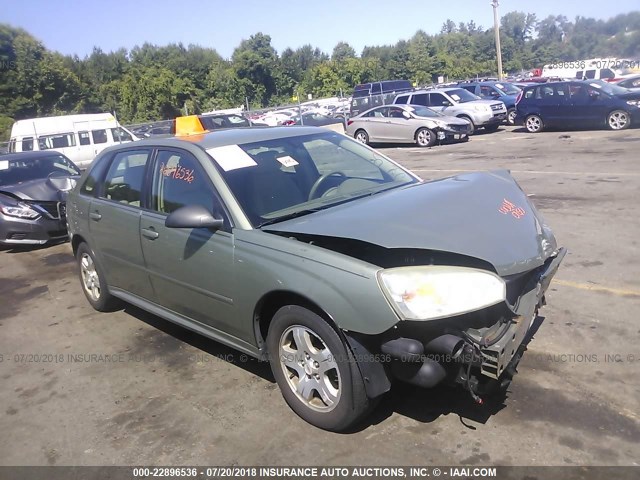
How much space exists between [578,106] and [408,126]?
17.9 feet

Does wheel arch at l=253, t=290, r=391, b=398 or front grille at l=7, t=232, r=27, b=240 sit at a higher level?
wheel arch at l=253, t=290, r=391, b=398

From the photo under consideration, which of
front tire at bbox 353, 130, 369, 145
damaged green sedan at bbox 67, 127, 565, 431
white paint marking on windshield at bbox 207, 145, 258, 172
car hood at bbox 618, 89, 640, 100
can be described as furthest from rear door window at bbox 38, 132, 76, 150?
white paint marking on windshield at bbox 207, 145, 258, 172

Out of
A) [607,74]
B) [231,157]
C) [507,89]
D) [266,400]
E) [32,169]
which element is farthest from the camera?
[607,74]

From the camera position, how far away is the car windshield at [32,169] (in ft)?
31.3

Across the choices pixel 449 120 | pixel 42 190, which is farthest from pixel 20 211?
pixel 449 120

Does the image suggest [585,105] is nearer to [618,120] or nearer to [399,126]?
[618,120]

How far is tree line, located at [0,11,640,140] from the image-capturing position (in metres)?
53.5

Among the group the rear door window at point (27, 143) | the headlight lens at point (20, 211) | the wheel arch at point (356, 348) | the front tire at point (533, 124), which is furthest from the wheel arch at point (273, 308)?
the rear door window at point (27, 143)

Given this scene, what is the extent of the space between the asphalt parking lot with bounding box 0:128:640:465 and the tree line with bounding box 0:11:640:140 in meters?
34.4

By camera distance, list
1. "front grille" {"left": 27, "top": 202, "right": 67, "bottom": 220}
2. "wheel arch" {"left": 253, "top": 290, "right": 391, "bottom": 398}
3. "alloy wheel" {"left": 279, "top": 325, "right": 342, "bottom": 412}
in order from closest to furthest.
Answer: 1. "wheel arch" {"left": 253, "top": 290, "right": 391, "bottom": 398}
2. "alloy wheel" {"left": 279, "top": 325, "right": 342, "bottom": 412}
3. "front grille" {"left": 27, "top": 202, "right": 67, "bottom": 220}

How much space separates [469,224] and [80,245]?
4.07 meters

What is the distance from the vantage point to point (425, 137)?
1898cm

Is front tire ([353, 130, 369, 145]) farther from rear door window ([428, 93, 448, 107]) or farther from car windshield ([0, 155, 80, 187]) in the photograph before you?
car windshield ([0, 155, 80, 187])

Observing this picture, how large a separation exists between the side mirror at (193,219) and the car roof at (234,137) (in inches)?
27.4
